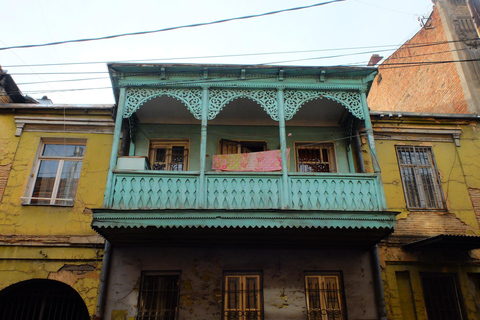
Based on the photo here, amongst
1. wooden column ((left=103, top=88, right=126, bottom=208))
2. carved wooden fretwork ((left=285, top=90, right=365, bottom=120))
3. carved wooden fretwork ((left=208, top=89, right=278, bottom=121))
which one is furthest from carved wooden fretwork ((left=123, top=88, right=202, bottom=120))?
carved wooden fretwork ((left=285, top=90, right=365, bottom=120))

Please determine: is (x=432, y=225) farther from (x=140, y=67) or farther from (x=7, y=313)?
(x=7, y=313)

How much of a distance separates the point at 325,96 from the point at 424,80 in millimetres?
7431

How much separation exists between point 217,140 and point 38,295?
5635mm

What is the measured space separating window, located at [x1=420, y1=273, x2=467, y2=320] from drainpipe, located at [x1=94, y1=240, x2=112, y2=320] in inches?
285

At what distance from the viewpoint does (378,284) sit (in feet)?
26.4

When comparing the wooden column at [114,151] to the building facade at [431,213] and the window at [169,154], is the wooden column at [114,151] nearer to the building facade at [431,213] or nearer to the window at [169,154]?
the window at [169,154]

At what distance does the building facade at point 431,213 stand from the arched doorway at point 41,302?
283 inches

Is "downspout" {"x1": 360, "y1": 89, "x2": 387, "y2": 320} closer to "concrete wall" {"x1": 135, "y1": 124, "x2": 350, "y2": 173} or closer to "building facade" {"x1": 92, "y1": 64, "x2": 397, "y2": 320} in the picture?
"building facade" {"x1": 92, "y1": 64, "x2": 397, "y2": 320}

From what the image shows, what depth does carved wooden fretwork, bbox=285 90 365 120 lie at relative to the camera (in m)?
8.34

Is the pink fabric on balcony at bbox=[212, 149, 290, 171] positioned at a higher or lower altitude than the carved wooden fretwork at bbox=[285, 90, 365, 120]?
lower

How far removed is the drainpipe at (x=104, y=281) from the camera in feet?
25.0

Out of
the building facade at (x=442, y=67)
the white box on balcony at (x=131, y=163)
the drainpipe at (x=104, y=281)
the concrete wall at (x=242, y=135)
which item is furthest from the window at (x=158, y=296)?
the building facade at (x=442, y=67)

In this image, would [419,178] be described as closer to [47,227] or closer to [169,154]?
[169,154]

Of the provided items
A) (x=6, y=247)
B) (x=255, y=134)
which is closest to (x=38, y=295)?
(x=6, y=247)
